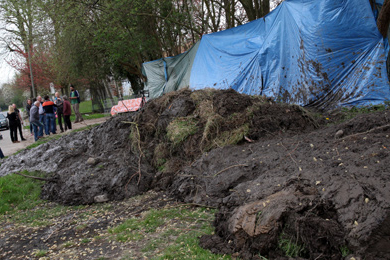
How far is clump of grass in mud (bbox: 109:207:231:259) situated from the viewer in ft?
12.8

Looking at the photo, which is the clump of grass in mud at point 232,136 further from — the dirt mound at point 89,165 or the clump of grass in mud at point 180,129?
the dirt mound at point 89,165

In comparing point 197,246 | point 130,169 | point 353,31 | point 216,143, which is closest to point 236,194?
point 197,246

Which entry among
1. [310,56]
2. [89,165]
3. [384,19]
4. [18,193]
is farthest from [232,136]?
[18,193]

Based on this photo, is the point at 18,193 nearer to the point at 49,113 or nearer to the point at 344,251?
the point at 344,251

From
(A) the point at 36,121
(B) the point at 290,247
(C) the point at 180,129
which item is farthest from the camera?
(A) the point at 36,121

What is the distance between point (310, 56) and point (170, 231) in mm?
6168

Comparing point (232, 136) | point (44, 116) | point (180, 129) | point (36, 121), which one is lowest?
point (232, 136)

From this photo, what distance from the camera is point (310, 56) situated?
8703 millimetres

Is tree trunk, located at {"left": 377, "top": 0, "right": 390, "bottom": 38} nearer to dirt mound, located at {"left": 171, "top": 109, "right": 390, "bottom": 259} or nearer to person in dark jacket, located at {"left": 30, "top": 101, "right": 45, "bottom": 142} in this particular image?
dirt mound, located at {"left": 171, "top": 109, "right": 390, "bottom": 259}

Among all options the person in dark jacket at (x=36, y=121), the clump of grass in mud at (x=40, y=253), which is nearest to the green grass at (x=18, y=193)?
the clump of grass in mud at (x=40, y=253)

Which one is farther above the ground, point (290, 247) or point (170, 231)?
point (290, 247)

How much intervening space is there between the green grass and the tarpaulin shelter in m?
6.30

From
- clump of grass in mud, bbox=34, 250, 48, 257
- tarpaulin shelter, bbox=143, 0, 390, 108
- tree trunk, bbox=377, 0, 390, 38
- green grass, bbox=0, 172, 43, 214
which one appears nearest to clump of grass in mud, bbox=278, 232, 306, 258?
clump of grass in mud, bbox=34, 250, 48, 257

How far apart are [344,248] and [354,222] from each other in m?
0.26
